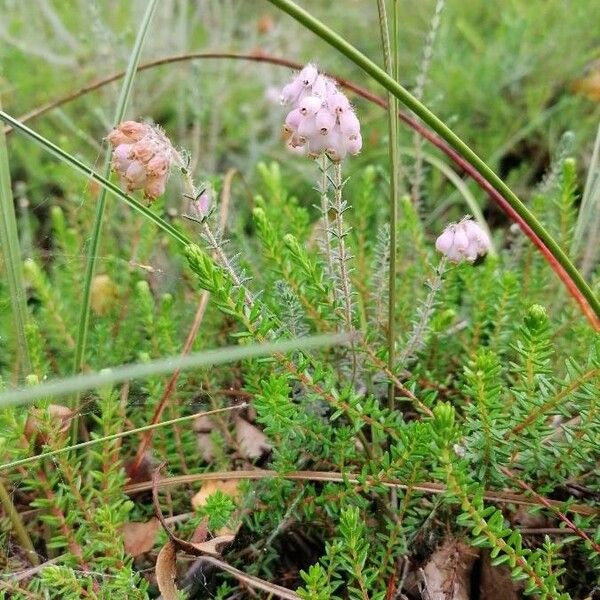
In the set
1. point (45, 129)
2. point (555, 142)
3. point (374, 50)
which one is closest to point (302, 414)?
point (555, 142)

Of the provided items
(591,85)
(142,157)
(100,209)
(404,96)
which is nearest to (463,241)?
(404,96)

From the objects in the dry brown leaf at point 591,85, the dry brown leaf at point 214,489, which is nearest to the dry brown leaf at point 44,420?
the dry brown leaf at point 214,489

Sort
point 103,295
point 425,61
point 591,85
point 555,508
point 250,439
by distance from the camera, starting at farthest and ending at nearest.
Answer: point 591,85
point 103,295
point 425,61
point 250,439
point 555,508

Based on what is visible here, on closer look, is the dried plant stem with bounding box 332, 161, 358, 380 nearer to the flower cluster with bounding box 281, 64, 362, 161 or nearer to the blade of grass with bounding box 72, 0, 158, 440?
the flower cluster with bounding box 281, 64, 362, 161

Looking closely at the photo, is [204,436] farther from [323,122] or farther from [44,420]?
[323,122]

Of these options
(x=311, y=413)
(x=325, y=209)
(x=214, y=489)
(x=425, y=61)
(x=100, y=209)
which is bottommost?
(x=214, y=489)

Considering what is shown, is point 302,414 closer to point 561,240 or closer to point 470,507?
point 470,507
